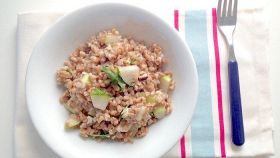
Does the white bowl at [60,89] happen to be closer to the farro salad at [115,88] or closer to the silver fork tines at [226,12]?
the farro salad at [115,88]

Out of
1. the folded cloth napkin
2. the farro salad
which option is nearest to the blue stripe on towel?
the folded cloth napkin

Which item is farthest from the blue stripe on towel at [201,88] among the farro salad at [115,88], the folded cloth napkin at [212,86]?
the farro salad at [115,88]

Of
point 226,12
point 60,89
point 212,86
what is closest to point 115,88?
point 60,89

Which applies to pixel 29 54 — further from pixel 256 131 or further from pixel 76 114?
pixel 256 131

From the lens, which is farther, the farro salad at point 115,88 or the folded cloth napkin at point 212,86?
the folded cloth napkin at point 212,86

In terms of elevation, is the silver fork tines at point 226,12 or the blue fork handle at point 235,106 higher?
the silver fork tines at point 226,12

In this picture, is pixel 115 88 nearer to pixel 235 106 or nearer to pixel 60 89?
pixel 60 89

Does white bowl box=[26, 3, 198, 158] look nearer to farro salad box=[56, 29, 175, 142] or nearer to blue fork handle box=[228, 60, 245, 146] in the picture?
farro salad box=[56, 29, 175, 142]

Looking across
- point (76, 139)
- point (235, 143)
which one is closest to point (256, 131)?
point (235, 143)
